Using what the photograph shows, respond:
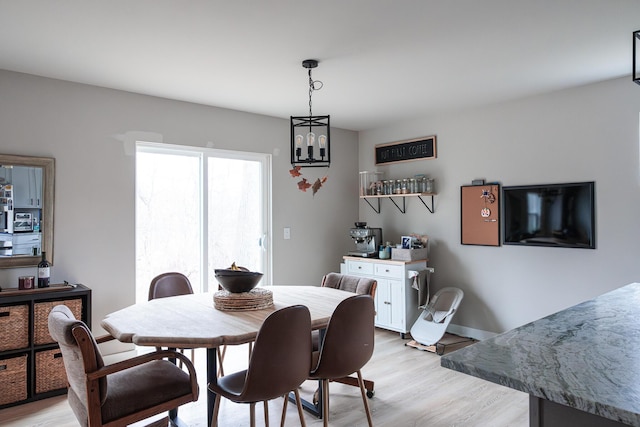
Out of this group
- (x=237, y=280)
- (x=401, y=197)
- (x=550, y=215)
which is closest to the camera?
(x=237, y=280)

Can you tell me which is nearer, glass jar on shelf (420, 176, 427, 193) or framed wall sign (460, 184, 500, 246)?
framed wall sign (460, 184, 500, 246)

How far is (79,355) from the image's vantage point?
1.78 meters

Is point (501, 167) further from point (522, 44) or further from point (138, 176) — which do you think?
point (138, 176)

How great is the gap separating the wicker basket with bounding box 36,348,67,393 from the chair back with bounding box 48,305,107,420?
1.43 meters

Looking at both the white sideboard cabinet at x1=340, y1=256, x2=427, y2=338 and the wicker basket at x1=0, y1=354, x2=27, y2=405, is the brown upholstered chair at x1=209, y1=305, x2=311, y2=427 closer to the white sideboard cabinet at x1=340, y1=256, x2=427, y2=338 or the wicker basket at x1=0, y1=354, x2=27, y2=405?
the wicker basket at x1=0, y1=354, x2=27, y2=405

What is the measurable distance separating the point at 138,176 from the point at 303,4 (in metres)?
2.46

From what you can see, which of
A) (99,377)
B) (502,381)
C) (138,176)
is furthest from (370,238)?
(502,381)

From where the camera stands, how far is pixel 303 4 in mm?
2197

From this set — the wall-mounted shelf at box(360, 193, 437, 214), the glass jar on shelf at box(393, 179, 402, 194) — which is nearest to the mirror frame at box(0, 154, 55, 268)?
the wall-mounted shelf at box(360, 193, 437, 214)

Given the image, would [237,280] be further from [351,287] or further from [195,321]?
[351,287]

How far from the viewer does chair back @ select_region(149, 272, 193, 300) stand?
313cm

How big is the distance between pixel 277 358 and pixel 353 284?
1.39m

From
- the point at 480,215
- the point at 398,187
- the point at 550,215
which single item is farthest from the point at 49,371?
the point at 550,215

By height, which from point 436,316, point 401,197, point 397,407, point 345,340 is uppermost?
point 401,197
